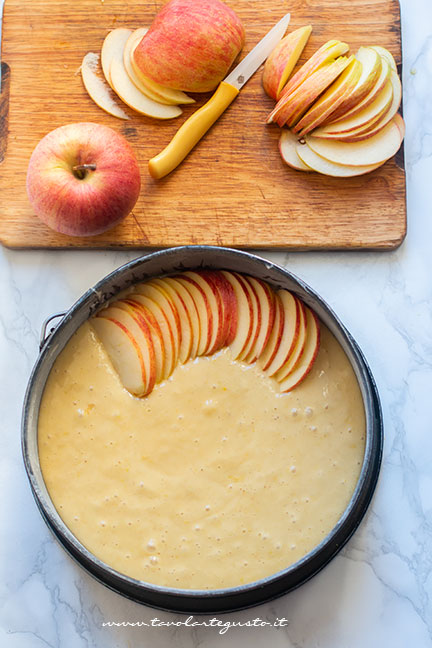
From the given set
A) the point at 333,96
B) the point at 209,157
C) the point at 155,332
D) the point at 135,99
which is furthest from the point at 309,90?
the point at 155,332

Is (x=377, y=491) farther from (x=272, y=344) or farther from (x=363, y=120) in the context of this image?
(x=363, y=120)

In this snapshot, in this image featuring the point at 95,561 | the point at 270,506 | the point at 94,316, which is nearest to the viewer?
the point at 95,561

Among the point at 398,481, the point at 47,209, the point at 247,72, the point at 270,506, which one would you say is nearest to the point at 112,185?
the point at 47,209

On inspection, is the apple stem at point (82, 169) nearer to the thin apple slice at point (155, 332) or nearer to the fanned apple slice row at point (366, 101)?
the thin apple slice at point (155, 332)

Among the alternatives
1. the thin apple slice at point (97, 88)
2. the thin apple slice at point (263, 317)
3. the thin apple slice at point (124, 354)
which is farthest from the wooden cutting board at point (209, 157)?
the thin apple slice at point (124, 354)

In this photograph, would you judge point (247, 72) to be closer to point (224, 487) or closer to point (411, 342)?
point (411, 342)
